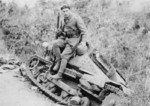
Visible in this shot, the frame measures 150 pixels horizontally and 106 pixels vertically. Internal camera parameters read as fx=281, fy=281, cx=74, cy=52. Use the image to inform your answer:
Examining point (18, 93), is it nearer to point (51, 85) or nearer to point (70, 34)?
point (51, 85)

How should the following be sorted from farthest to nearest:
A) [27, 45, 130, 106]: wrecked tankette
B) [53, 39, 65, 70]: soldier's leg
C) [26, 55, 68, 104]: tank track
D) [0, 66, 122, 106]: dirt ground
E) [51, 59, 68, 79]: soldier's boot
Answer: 1. [53, 39, 65, 70]: soldier's leg
2. [51, 59, 68, 79]: soldier's boot
3. [26, 55, 68, 104]: tank track
4. [0, 66, 122, 106]: dirt ground
5. [27, 45, 130, 106]: wrecked tankette

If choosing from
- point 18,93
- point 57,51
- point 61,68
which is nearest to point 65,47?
point 57,51

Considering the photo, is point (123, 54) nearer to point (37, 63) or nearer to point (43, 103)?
point (37, 63)

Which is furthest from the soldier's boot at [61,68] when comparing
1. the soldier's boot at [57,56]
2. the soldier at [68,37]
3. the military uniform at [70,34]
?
the soldier's boot at [57,56]

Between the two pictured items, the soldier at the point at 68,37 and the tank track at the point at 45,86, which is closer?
the tank track at the point at 45,86

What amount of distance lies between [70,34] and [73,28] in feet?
0.69

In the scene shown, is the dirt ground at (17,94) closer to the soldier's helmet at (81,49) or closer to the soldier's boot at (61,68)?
the soldier's boot at (61,68)

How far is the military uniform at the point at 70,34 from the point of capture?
7531 mm

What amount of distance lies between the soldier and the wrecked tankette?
0.70 ft

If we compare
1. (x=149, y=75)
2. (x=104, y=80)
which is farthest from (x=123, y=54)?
(x=104, y=80)

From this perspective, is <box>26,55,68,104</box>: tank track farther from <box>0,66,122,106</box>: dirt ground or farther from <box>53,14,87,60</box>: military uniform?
<box>53,14,87,60</box>: military uniform

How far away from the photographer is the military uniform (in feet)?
24.7

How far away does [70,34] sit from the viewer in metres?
7.71

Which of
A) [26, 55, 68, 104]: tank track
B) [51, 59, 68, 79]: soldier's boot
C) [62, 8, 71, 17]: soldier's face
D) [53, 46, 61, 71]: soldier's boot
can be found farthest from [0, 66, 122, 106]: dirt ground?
[62, 8, 71, 17]: soldier's face
